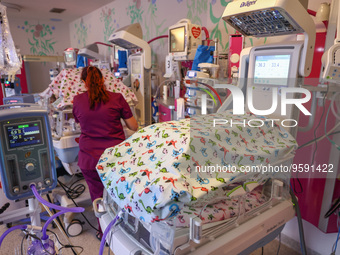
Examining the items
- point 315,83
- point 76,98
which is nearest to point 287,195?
point 315,83

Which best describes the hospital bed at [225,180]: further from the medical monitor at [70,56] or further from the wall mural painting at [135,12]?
the medical monitor at [70,56]

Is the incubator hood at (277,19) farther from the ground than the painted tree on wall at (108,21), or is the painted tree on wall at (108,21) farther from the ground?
the painted tree on wall at (108,21)

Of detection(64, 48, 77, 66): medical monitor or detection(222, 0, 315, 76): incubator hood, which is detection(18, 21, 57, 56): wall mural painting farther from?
detection(222, 0, 315, 76): incubator hood

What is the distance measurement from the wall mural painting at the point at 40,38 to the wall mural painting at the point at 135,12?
4.11 meters

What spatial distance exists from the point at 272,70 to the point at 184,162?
3.50ft

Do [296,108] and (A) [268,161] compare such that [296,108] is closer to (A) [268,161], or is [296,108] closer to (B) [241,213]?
(A) [268,161]

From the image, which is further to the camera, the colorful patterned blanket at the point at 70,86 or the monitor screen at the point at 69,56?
the monitor screen at the point at 69,56

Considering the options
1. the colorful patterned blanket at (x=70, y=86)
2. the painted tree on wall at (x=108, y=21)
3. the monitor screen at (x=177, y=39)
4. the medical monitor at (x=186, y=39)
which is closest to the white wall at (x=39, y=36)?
the painted tree on wall at (x=108, y=21)

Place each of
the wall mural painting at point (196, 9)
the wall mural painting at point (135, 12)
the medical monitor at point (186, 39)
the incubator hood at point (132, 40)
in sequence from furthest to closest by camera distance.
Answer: the wall mural painting at point (135, 12)
the incubator hood at point (132, 40)
the wall mural painting at point (196, 9)
the medical monitor at point (186, 39)

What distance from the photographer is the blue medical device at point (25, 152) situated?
125 centimetres

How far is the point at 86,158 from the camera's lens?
7.30ft

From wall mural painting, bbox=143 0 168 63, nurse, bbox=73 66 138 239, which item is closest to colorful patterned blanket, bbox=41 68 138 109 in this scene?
nurse, bbox=73 66 138 239

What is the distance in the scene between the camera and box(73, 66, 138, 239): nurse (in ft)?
7.14

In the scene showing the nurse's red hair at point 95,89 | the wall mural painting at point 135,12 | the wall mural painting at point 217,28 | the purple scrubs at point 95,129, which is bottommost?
the purple scrubs at point 95,129
